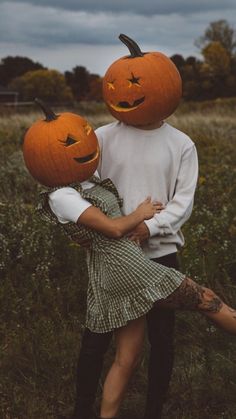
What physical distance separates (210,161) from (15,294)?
5.54 meters

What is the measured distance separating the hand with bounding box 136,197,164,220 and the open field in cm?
105

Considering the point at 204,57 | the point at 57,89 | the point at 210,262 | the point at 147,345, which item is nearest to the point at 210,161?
the point at 210,262

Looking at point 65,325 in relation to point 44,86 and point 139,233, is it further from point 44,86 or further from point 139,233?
point 44,86

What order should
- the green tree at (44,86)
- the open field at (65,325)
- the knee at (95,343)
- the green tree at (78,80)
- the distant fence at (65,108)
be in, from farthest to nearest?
the green tree at (78,80) → the green tree at (44,86) → the distant fence at (65,108) → the open field at (65,325) → the knee at (95,343)

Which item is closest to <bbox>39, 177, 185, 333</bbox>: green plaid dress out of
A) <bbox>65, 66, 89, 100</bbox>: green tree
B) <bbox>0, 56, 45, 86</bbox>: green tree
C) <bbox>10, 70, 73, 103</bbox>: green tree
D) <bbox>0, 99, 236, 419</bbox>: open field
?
<bbox>0, 99, 236, 419</bbox>: open field

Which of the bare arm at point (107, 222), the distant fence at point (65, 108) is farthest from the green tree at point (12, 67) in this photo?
the bare arm at point (107, 222)

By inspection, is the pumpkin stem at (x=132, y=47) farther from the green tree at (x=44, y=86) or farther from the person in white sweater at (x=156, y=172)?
the green tree at (x=44, y=86)

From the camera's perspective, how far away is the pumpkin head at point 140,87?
10.2ft

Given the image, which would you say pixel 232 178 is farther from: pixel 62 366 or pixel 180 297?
pixel 180 297

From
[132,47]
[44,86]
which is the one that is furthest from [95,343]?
[44,86]

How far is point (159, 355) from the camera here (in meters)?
3.48

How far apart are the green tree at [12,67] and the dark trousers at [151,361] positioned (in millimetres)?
76214

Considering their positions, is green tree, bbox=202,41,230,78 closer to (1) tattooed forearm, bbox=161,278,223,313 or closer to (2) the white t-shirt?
(1) tattooed forearm, bbox=161,278,223,313

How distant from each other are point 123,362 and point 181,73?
4820 centimetres
